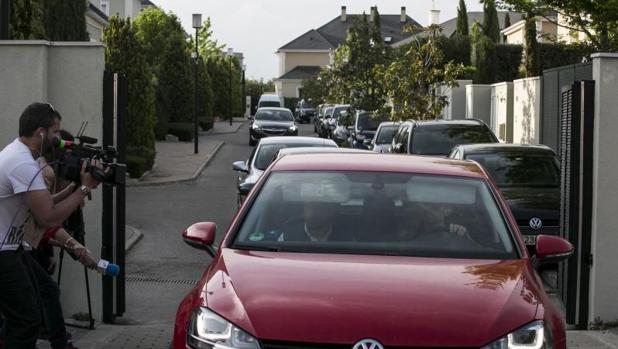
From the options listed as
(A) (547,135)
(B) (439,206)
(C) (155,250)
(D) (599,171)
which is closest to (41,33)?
(C) (155,250)

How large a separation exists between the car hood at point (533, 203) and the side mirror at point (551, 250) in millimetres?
5659

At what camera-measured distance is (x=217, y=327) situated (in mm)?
5047

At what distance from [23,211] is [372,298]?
2399 mm

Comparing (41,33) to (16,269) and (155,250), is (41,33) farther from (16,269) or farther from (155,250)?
(16,269)

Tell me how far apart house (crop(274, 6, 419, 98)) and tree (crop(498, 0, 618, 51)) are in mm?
98029

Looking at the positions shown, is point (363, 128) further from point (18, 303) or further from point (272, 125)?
point (18, 303)

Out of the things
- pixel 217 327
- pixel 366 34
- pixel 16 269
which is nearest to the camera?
pixel 217 327

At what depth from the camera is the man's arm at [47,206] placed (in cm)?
625

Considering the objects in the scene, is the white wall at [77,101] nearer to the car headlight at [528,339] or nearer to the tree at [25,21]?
the car headlight at [528,339]

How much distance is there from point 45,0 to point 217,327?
826 inches

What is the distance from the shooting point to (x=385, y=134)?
27.5 meters

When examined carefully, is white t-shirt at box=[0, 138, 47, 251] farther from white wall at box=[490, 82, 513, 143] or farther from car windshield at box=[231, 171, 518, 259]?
white wall at box=[490, 82, 513, 143]

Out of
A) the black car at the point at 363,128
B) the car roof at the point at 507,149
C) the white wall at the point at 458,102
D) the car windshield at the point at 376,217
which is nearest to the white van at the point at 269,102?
the white wall at the point at 458,102

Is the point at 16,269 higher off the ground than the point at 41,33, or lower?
lower
